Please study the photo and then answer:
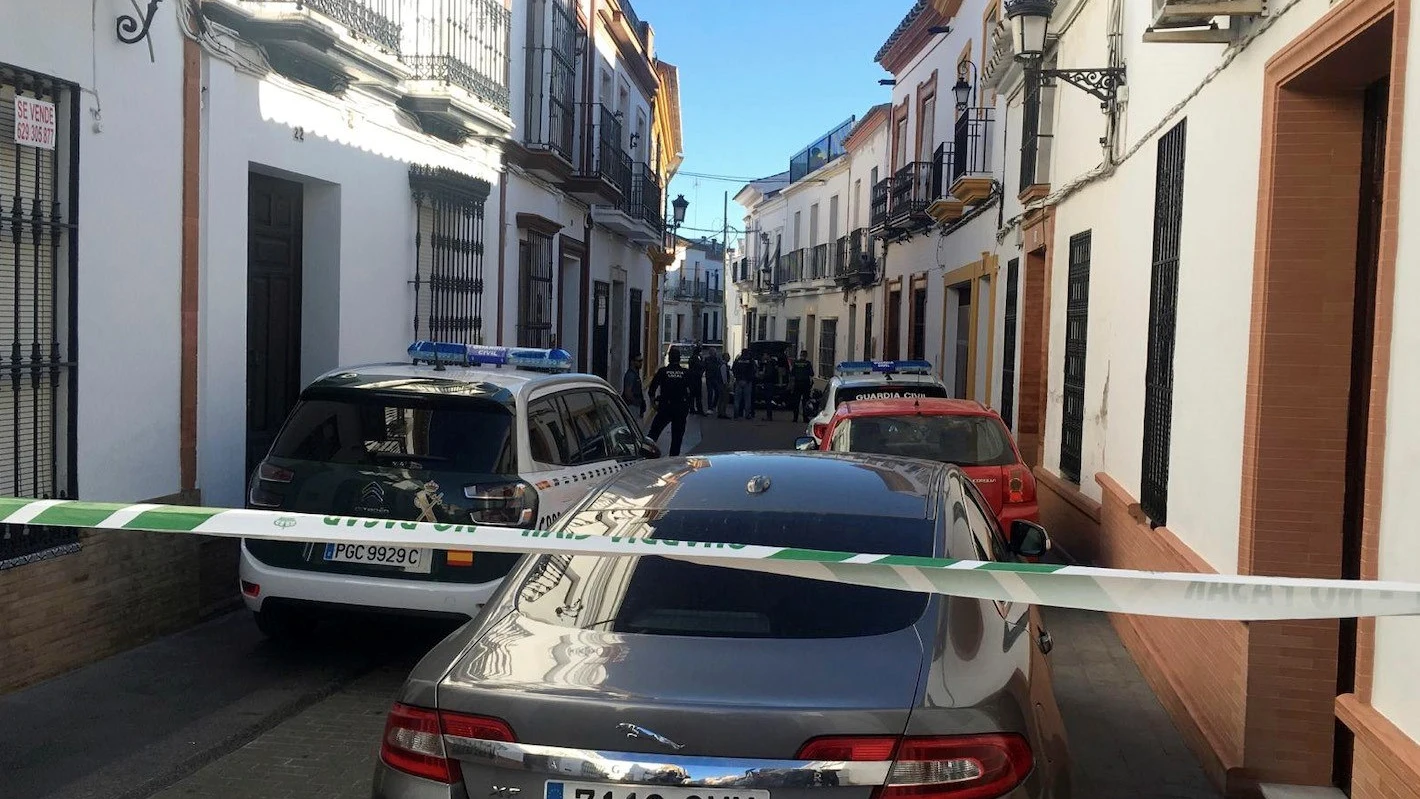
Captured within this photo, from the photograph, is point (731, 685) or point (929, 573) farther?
point (929, 573)

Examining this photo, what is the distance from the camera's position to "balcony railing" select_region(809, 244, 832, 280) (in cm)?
3456

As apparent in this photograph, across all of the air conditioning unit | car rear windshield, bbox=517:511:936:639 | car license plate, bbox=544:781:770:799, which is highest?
the air conditioning unit

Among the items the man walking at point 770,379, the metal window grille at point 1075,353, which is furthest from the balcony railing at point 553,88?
the man walking at point 770,379

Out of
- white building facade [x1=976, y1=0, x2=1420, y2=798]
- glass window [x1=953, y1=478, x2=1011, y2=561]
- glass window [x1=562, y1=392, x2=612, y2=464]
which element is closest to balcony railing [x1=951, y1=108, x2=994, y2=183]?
white building facade [x1=976, y1=0, x2=1420, y2=798]

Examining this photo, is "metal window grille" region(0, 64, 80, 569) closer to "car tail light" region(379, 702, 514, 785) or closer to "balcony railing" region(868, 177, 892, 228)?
"car tail light" region(379, 702, 514, 785)

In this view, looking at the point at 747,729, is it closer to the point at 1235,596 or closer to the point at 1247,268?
the point at 1235,596

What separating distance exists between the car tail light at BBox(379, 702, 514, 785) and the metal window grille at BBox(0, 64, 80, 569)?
12.1 ft

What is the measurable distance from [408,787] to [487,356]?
4884 millimetres

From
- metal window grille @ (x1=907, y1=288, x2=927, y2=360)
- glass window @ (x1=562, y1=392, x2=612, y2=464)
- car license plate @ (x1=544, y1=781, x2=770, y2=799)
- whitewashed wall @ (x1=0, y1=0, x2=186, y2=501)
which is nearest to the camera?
car license plate @ (x1=544, y1=781, x2=770, y2=799)

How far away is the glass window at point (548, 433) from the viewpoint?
21.2 ft

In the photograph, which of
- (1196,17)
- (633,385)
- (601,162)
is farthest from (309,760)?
(601,162)

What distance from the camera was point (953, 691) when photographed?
2852mm

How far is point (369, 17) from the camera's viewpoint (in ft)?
31.5

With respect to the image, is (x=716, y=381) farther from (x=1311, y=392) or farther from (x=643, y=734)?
(x=643, y=734)
